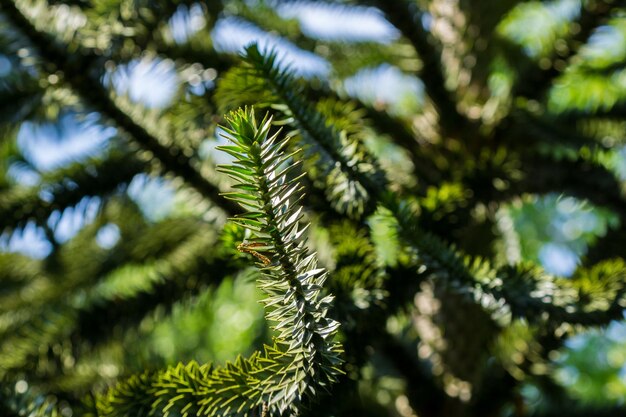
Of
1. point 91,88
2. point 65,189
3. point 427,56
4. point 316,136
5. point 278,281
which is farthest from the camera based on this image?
point 427,56

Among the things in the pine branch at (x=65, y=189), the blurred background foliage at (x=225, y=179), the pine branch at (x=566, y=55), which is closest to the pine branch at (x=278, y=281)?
the blurred background foliage at (x=225, y=179)

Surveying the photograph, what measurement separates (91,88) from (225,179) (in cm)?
28

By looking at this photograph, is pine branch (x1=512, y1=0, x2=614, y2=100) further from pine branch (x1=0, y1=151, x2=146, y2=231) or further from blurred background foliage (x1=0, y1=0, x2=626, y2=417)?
pine branch (x1=0, y1=151, x2=146, y2=231)

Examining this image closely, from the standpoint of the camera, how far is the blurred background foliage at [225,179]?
99 centimetres

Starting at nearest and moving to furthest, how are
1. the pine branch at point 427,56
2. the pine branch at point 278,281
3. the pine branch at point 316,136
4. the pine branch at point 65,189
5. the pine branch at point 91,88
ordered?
the pine branch at point 278,281, the pine branch at point 316,136, the pine branch at point 91,88, the pine branch at point 65,189, the pine branch at point 427,56

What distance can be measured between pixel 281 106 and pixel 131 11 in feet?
1.18

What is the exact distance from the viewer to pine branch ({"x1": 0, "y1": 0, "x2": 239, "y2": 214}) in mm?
952

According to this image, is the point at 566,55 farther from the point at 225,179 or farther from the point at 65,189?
the point at 65,189

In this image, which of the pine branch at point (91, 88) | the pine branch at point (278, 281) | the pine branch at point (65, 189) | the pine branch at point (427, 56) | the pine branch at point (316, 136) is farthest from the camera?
the pine branch at point (427, 56)

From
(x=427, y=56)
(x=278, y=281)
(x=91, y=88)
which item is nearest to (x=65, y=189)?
(x=91, y=88)

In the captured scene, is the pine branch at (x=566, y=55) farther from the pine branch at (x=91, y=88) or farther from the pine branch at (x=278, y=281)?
the pine branch at (x=278, y=281)

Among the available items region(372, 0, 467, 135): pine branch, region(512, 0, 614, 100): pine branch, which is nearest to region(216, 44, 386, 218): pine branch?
region(372, 0, 467, 135): pine branch

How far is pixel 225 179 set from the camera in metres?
1.15

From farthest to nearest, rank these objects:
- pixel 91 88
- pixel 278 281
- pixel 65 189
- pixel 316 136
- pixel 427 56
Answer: pixel 427 56, pixel 65 189, pixel 91 88, pixel 316 136, pixel 278 281
